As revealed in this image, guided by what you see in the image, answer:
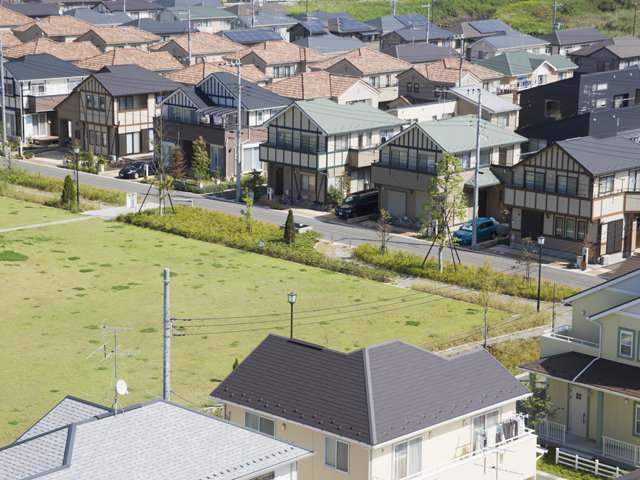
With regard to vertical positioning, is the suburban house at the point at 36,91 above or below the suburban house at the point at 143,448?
above

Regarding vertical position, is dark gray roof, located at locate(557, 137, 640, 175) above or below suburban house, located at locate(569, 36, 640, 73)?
below

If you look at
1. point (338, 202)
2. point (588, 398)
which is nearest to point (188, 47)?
point (338, 202)

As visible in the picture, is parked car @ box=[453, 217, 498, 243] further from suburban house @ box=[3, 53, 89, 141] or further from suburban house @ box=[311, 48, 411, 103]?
suburban house @ box=[3, 53, 89, 141]

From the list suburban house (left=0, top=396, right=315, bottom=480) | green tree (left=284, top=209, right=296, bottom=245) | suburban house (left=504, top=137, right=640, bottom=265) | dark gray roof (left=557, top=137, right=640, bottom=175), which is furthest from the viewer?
green tree (left=284, top=209, right=296, bottom=245)

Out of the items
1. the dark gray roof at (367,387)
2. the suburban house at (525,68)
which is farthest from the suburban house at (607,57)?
the dark gray roof at (367,387)

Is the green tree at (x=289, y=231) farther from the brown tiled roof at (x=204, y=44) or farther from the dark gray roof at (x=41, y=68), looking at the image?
the brown tiled roof at (x=204, y=44)

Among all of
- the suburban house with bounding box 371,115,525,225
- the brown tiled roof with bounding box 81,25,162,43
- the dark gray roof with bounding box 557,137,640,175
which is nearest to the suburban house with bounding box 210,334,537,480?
the dark gray roof with bounding box 557,137,640,175

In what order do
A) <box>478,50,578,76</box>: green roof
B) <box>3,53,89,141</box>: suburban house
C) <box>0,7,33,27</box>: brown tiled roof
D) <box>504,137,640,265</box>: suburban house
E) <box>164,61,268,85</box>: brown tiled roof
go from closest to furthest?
<box>504,137,640,265</box>: suburban house, <box>3,53,89,141</box>: suburban house, <box>164,61,268,85</box>: brown tiled roof, <box>478,50,578,76</box>: green roof, <box>0,7,33,27</box>: brown tiled roof

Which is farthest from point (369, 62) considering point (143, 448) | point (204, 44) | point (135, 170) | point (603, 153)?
point (143, 448)
